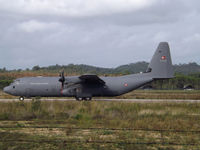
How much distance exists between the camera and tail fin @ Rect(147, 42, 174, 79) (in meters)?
28.5

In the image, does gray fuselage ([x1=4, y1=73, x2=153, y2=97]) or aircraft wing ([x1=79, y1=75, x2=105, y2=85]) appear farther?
→ gray fuselage ([x1=4, y1=73, x2=153, y2=97])

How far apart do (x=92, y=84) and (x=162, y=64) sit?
780 centimetres

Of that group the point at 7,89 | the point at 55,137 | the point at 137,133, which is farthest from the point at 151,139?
the point at 7,89

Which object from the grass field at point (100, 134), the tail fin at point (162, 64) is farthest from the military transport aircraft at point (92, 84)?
the grass field at point (100, 134)

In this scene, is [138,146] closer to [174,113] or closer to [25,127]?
[25,127]

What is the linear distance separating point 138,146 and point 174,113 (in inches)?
372

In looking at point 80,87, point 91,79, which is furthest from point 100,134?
point 80,87

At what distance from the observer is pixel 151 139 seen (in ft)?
33.0

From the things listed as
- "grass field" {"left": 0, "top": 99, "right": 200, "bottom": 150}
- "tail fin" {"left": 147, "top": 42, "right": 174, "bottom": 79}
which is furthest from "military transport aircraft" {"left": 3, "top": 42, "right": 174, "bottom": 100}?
"grass field" {"left": 0, "top": 99, "right": 200, "bottom": 150}

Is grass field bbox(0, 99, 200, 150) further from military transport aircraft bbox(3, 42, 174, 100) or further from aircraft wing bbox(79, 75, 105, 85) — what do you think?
military transport aircraft bbox(3, 42, 174, 100)

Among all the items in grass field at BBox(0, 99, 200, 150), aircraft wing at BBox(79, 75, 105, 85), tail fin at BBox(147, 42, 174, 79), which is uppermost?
tail fin at BBox(147, 42, 174, 79)

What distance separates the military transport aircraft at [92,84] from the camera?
2775cm

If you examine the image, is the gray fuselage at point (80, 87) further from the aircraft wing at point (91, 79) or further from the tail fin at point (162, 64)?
the tail fin at point (162, 64)

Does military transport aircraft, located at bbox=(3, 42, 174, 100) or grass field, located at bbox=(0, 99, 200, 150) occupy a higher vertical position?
military transport aircraft, located at bbox=(3, 42, 174, 100)
